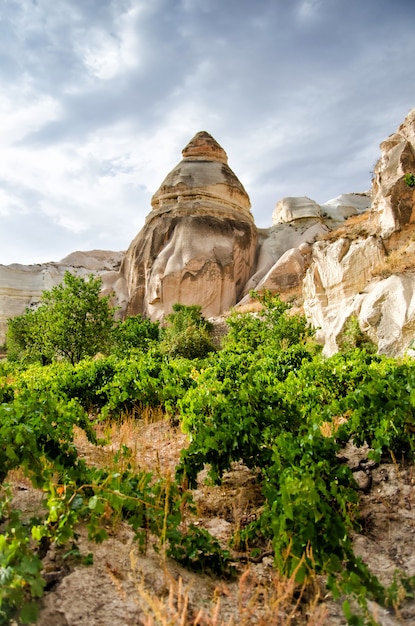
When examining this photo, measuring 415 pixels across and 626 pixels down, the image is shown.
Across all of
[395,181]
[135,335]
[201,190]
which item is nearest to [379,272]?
[395,181]

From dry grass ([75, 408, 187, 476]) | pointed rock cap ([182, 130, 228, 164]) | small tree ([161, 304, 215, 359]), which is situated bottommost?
dry grass ([75, 408, 187, 476])

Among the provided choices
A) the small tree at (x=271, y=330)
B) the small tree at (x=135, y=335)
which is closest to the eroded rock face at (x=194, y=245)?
the small tree at (x=135, y=335)

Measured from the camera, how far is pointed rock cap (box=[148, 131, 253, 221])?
33.3 metres

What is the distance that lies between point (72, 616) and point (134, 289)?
103ft

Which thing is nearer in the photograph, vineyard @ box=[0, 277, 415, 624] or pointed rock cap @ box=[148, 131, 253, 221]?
vineyard @ box=[0, 277, 415, 624]

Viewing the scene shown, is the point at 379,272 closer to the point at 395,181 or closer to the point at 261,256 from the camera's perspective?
the point at 395,181

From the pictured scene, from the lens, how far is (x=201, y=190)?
3372 centimetres

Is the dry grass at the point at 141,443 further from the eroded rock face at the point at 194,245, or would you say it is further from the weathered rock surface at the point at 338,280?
the eroded rock face at the point at 194,245

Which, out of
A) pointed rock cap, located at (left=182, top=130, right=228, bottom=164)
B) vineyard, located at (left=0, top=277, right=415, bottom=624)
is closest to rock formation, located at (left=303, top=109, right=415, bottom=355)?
vineyard, located at (left=0, top=277, right=415, bottom=624)

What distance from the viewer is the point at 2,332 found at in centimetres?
3588

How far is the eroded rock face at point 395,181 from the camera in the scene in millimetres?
17375

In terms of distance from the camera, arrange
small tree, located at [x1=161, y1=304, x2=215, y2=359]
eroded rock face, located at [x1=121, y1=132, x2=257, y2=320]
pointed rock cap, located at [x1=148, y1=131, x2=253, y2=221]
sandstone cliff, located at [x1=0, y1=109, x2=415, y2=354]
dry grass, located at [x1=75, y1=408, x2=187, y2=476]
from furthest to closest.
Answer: pointed rock cap, located at [x1=148, y1=131, x2=253, y2=221] < eroded rock face, located at [x1=121, y1=132, x2=257, y2=320] < small tree, located at [x1=161, y1=304, x2=215, y2=359] < sandstone cliff, located at [x1=0, y1=109, x2=415, y2=354] < dry grass, located at [x1=75, y1=408, x2=187, y2=476]

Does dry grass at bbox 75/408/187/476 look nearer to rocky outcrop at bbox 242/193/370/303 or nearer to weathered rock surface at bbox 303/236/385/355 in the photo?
weathered rock surface at bbox 303/236/385/355

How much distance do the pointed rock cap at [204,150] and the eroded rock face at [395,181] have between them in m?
19.6
